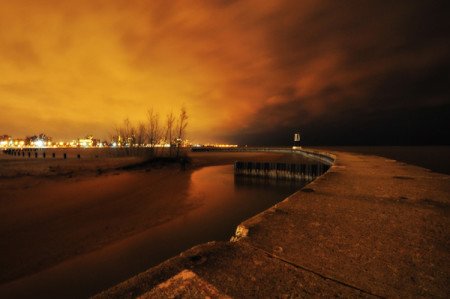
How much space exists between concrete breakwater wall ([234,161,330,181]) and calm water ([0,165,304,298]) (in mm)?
6654

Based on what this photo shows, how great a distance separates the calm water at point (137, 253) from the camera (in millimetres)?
4535

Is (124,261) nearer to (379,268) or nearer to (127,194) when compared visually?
(379,268)

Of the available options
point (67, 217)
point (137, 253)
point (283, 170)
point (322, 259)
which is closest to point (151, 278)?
point (322, 259)

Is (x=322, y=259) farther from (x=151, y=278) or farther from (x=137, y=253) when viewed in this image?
(x=137, y=253)

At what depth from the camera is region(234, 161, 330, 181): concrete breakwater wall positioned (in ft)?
57.4

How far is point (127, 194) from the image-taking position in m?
12.2

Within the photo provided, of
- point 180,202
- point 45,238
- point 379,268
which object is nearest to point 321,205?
point 379,268

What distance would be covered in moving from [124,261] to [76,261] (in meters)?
1.12

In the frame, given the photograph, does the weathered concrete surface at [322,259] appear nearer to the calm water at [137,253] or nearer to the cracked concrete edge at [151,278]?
the cracked concrete edge at [151,278]

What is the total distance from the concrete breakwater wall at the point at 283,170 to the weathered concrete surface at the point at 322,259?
45.2 feet

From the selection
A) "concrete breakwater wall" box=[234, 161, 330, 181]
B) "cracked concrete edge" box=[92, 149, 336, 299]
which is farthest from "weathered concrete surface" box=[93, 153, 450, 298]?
"concrete breakwater wall" box=[234, 161, 330, 181]

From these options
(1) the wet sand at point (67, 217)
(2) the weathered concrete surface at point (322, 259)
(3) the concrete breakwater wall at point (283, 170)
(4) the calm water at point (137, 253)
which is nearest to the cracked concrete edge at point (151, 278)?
(2) the weathered concrete surface at point (322, 259)

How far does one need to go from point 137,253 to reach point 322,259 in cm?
531

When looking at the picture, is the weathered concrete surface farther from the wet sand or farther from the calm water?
the wet sand
